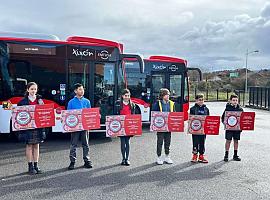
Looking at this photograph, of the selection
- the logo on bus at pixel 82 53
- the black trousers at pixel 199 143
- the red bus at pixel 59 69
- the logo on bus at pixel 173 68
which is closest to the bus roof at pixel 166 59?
the logo on bus at pixel 173 68

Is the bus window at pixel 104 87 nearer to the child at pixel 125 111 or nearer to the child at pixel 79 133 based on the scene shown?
the child at pixel 125 111

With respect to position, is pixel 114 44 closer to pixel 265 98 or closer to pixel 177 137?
pixel 177 137

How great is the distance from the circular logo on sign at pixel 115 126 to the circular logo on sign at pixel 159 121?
2.78ft

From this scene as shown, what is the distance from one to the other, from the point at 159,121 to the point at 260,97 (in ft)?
79.2

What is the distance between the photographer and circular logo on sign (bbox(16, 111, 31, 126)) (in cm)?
636

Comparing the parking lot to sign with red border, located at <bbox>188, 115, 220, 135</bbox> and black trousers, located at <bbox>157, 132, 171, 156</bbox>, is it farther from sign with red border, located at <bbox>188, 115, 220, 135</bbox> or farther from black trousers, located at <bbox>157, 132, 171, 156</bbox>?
sign with red border, located at <bbox>188, 115, 220, 135</bbox>

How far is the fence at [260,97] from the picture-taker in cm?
2761

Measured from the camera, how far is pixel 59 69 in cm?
963

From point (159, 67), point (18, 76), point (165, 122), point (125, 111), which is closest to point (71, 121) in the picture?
point (125, 111)

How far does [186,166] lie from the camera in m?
7.04

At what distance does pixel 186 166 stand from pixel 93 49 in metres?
4.94

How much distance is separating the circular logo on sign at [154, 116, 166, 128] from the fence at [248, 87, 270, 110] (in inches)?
882

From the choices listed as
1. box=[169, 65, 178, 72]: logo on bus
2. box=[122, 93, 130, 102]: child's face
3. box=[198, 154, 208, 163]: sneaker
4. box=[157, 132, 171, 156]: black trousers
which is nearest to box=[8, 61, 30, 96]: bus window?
box=[122, 93, 130, 102]: child's face

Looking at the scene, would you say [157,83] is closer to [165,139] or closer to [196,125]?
[196,125]
